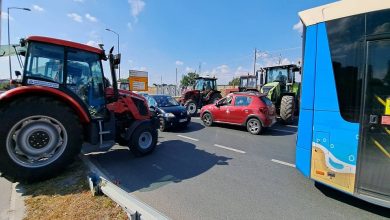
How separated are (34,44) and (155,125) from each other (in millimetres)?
3532

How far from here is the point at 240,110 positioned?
10.6 m

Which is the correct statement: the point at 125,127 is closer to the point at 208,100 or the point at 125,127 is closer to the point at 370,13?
the point at 370,13

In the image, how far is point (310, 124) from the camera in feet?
13.3

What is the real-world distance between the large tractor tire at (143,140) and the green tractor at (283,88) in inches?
271

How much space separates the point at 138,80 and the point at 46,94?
23.3 m

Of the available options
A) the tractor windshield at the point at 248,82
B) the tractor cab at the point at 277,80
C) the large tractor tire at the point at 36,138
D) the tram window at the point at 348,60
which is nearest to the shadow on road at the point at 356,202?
the tram window at the point at 348,60

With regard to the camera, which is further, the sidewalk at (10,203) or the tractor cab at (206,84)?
the tractor cab at (206,84)

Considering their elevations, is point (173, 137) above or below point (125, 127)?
below

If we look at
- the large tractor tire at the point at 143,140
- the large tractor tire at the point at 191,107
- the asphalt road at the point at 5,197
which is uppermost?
Result: the large tractor tire at the point at 191,107

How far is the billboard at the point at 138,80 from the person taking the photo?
2722cm

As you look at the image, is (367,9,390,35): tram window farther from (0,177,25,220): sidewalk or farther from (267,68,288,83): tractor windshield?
(267,68,288,83): tractor windshield

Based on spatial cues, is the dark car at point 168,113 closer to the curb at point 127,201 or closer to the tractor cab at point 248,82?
the curb at point 127,201

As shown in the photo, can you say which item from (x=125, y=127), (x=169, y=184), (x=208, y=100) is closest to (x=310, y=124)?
(x=169, y=184)

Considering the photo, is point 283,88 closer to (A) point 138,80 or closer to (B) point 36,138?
(B) point 36,138
